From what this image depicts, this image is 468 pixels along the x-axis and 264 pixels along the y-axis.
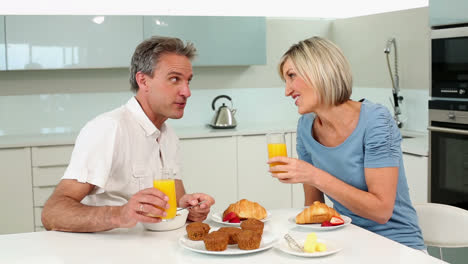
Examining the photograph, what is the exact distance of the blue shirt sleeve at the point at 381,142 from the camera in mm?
2031

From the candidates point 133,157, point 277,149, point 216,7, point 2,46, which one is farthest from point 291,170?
point 216,7

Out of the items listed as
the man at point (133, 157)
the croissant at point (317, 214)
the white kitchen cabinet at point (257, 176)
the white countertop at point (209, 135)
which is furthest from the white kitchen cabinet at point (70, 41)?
the croissant at point (317, 214)

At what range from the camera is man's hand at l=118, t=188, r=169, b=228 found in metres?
1.73

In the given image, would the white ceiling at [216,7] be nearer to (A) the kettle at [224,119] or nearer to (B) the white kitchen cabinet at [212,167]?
(A) the kettle at [224,119]

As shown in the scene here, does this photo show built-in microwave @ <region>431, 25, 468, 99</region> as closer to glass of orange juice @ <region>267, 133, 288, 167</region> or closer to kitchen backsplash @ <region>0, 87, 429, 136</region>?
kitchen backsplash @ <region>0, 87, 429, 136</region>

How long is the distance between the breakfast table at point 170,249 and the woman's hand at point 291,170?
0.15 m

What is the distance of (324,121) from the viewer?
223cm

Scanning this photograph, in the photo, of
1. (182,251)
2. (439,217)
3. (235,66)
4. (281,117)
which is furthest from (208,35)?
(182,251)

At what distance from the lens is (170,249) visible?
1690 millimetres

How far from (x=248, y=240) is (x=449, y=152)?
2.09 m

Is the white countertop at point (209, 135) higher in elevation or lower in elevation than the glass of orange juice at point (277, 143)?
lower

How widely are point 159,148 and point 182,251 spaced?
0.71 metres

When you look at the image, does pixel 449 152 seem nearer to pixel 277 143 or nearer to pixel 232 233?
pixel 277 143

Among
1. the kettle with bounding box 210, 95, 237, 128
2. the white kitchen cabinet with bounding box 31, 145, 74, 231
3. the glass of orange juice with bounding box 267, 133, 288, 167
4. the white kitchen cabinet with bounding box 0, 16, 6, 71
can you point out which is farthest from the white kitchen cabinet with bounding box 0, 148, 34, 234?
the glass of orange juice with bounding box 267, 133, 288, 167
